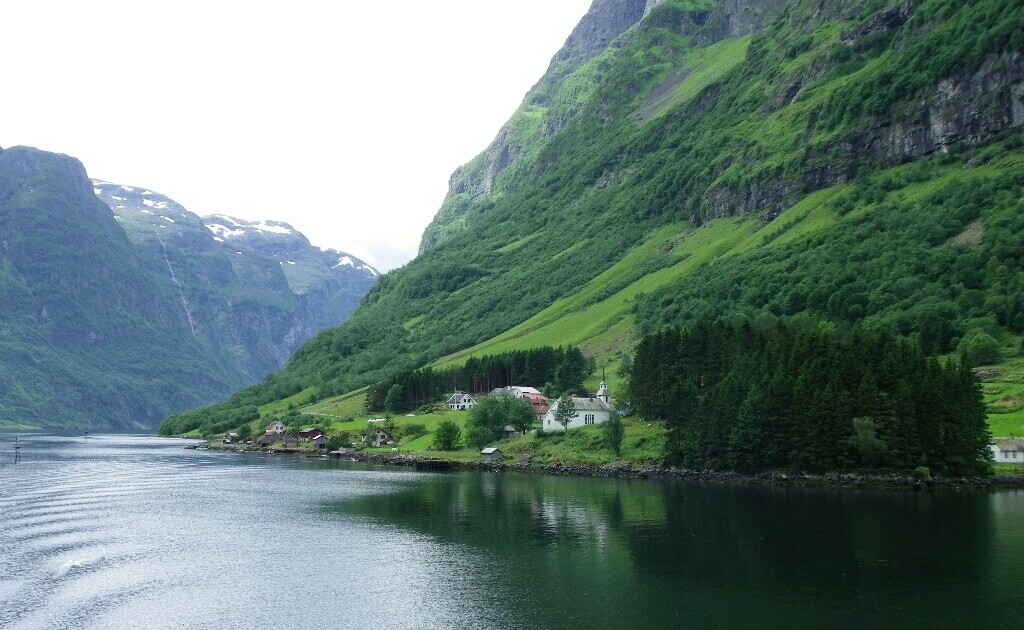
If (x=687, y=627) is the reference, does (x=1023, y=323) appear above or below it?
above

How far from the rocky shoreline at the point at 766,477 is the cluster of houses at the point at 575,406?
48.9ft

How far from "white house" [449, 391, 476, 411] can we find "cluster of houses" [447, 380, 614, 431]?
8.93 m

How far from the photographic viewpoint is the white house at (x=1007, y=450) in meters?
106

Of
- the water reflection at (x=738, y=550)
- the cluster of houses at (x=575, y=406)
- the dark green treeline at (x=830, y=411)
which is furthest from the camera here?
the cluster of houses at (x=575, y=406)

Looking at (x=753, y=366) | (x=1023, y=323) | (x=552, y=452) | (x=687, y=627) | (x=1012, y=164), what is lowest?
(x=687, y=627)

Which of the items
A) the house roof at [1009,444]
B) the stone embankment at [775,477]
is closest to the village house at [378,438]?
the stone embankment at [775,477]

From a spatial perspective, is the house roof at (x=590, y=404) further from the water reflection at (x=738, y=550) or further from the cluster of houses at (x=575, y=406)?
the water reflection at (x=738, y=550)

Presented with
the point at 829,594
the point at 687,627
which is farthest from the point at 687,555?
the point at 687,627

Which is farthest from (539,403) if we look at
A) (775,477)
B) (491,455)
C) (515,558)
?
(515,558)

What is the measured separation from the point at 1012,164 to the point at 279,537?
574ft

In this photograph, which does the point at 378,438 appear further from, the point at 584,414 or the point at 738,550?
the point at 738,550

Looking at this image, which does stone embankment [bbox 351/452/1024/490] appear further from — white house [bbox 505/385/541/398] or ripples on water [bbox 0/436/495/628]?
white house [bbox 505/385/541/398]

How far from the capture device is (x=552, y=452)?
136m

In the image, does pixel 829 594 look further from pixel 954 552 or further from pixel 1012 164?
pixel 1012 164
